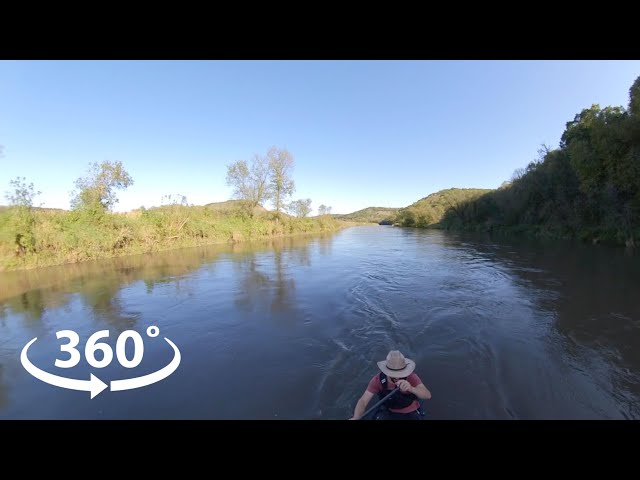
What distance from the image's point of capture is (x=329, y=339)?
664 centimetres

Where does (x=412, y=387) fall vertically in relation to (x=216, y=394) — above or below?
above

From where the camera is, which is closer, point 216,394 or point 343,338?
point 216,394

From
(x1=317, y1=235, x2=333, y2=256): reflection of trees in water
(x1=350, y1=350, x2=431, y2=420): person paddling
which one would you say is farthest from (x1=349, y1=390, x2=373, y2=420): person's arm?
(x1=317, y1=235, x2=333, y2=256): reflection of trees in water

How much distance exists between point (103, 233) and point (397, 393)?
21400 mm

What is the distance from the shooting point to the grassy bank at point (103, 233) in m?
14.5

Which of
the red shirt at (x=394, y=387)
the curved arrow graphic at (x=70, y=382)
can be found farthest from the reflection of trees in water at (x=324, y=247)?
the red shirt at (x=394, y=387)

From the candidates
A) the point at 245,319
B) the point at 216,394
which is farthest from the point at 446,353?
the point at 245,319

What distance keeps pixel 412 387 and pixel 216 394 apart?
3.09m

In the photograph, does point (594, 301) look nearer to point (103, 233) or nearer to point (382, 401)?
point (382, 401)

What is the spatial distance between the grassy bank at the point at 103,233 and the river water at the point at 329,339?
7.00 ft
